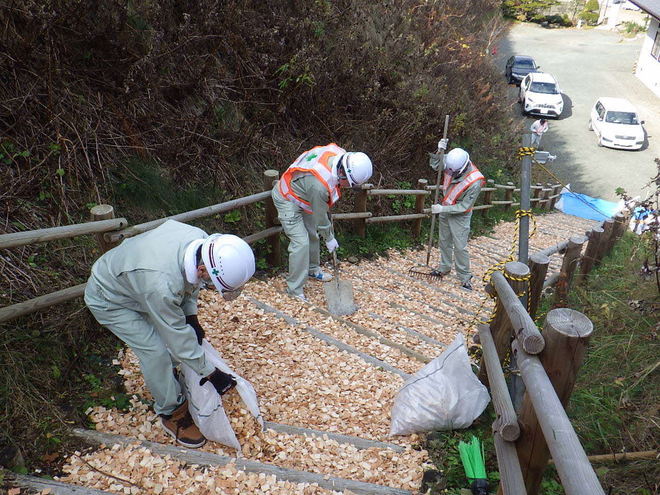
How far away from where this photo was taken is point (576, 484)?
59.0 inches

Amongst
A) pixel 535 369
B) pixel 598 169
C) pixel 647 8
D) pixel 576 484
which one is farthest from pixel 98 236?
pixel 647 8

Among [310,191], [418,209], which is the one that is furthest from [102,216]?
[418,209]

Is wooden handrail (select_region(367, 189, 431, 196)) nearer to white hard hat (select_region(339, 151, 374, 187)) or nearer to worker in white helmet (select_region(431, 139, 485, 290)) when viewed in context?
worker in white helmet (select_region(431, 139, 485, 290))

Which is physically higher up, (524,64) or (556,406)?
(556,406)

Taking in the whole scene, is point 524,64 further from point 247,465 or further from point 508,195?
point 247,465

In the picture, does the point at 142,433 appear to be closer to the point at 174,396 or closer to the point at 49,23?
the point at 174,396

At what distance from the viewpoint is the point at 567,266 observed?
4.55 m

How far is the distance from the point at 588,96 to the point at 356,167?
2263 centimetres

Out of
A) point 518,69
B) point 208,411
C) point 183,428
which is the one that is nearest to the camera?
point 208,411

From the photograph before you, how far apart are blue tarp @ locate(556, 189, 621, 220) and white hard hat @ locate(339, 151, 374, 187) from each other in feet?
39.8

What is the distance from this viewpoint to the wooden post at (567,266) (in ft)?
14.9

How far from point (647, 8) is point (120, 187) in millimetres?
24462

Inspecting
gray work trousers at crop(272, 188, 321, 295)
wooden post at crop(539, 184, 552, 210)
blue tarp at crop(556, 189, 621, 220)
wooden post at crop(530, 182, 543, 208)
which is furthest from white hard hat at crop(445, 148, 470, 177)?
blue tarp at crop(556, 189, 621, 220)

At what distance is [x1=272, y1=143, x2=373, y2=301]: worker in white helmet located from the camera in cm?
456
